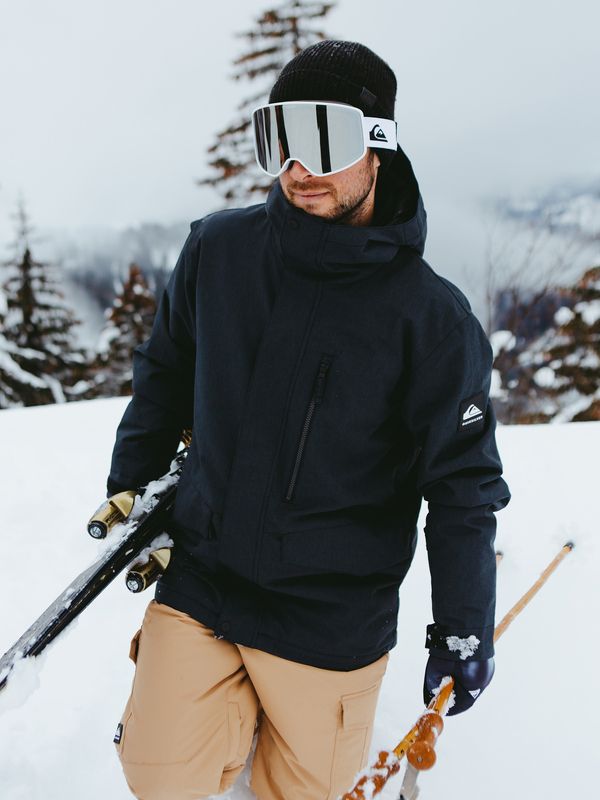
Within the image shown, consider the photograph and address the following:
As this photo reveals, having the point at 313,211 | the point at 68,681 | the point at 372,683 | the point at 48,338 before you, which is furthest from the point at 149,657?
the point at 48,338

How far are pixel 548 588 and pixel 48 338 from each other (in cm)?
2600

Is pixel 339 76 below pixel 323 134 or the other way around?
the other way around

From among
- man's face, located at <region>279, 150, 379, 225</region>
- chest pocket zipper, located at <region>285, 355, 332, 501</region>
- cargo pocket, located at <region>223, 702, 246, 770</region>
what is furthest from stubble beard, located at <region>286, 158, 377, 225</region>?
cargo pocket, located at <region>223, 702, 246, 770</region>

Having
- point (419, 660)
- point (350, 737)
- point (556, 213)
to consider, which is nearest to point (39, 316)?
point (556, 213)

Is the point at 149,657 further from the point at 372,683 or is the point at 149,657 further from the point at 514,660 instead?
the point at 514,660

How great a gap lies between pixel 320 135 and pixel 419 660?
2736 millimetres

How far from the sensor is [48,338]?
26422 millimetres

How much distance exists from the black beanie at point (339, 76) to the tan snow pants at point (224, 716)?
1.74m

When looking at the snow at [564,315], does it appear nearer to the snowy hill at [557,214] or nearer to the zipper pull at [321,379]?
the snowy hill at [557,214]

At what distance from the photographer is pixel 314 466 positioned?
192 centimetres

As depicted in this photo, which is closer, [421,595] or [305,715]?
[305,715]

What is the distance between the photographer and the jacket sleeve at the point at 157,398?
2.35 meters

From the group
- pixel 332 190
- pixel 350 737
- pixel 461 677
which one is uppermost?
pixel 332 190

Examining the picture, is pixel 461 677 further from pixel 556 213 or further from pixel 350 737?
pixel 556 213
